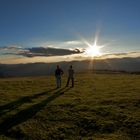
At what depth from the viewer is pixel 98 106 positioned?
26906mm

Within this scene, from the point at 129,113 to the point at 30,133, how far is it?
7984 millimetres

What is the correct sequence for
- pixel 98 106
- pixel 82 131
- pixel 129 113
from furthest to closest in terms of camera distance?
pixel 98 106 < pixel 129 113 < pixel 82 131

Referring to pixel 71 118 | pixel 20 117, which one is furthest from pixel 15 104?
pixel 71 118

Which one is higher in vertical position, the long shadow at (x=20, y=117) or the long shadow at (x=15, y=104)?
the long shadow at (x=15, y=104)

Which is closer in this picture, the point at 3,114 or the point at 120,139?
the point at 120,139

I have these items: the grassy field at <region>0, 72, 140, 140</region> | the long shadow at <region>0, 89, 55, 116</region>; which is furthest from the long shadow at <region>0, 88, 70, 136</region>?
the long shadow at <region>0, 89, 55, 116</region>

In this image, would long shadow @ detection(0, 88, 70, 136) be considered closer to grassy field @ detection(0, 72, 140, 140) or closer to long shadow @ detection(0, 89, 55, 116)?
grassy field @ detection(0, 72, 140, 140)

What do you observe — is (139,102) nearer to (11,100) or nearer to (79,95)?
(79,95)

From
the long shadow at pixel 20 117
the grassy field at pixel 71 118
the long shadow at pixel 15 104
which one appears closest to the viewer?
the grassy field at pixel 71 118

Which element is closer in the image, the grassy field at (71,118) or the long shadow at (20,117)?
the grassy field at (71,118)

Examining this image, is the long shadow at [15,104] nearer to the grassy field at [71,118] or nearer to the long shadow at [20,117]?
the grassy field at [71,118]

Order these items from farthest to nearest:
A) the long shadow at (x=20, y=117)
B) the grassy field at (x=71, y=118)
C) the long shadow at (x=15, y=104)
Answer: the long shadow at (x=15, y=104)
the long shadow at (x=20, y=117)
the grassy field at (x=71, y=118)

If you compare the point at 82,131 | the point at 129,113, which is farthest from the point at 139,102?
the point at 82,131

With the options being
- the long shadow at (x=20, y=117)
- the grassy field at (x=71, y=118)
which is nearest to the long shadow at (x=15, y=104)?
the grassy field at (x=71, y=118)
